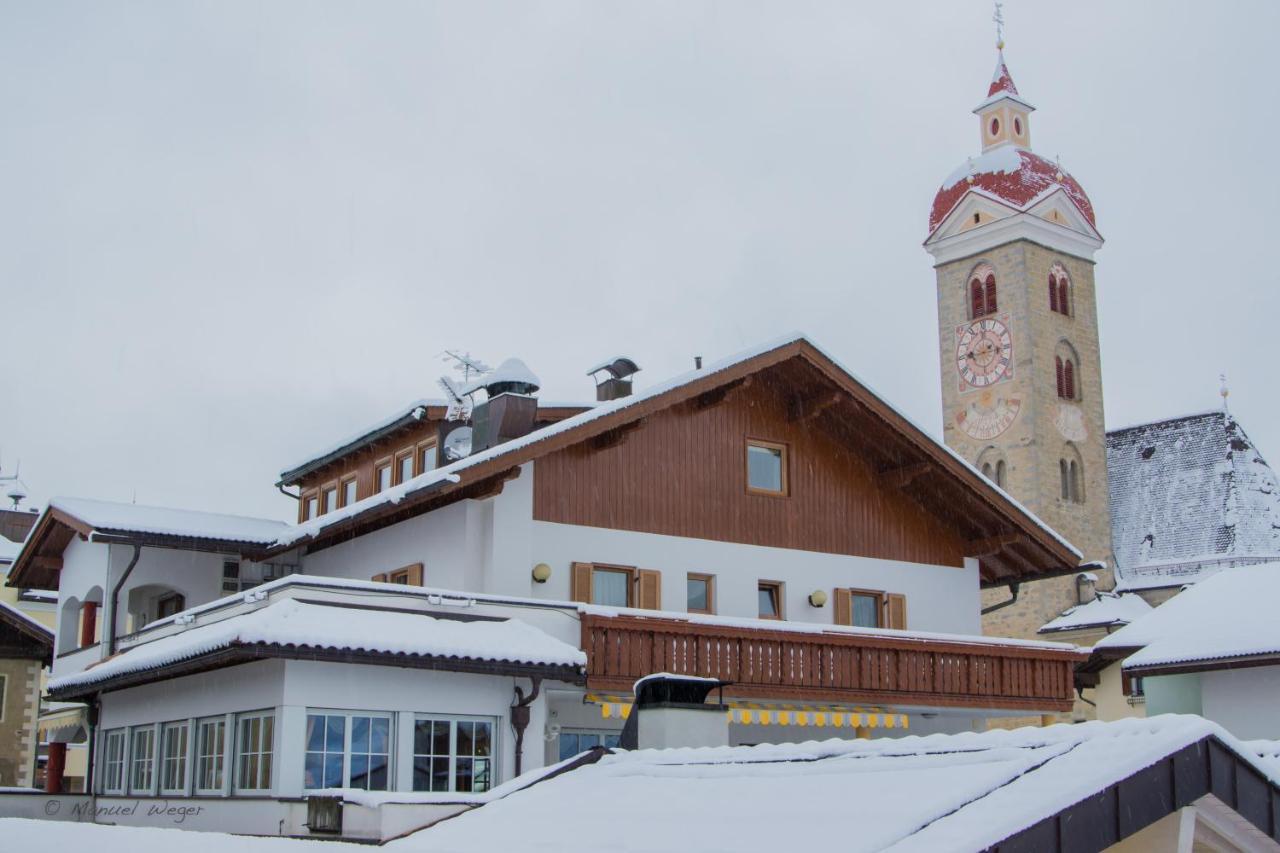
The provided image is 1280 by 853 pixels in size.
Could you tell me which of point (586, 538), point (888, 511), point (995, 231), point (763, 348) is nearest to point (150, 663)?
point (586, 538)

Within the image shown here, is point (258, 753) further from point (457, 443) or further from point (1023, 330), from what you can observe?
point (1023, 330)

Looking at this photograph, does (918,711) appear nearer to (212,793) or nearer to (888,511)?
(888,511)

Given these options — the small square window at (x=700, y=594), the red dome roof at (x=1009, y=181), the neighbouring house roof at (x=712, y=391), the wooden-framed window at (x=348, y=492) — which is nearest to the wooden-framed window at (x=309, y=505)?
the wooden-framed window at (x=348, y=492)

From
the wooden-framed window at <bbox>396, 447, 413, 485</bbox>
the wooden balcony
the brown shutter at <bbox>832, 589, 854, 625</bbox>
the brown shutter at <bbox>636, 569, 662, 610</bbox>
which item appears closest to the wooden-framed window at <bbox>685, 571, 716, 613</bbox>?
the brown shutter at <bbox>636, 569, 662, 610</bbox>

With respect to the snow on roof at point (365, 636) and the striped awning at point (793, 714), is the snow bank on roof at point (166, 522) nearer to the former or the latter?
the snow on roof at point (365, 636)

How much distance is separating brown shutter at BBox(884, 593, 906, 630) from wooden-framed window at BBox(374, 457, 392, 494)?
883 centimetres

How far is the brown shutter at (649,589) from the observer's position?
77.4 ft

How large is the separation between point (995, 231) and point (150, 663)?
151 feet

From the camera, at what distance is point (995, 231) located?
197ft

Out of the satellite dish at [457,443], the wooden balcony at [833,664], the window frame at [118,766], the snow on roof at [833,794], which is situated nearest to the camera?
the snow on roof at [833,794]

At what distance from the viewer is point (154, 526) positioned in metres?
24.9

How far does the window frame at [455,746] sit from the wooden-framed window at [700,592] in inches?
202

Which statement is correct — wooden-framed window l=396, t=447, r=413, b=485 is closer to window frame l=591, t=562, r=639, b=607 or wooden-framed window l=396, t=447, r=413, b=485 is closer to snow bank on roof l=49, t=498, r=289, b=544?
snow bank on roof l=49, t=498, r=289, b=544

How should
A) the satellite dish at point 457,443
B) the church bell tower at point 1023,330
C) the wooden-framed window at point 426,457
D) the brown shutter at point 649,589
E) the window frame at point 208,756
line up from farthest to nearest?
1. the church bell tower at point 1023,330
2. the wooden-framed window at point 426,457
3. the satellite dish at point 457,443
4. the brown shutter at point 649,589
5. the window frame at point 208,756
